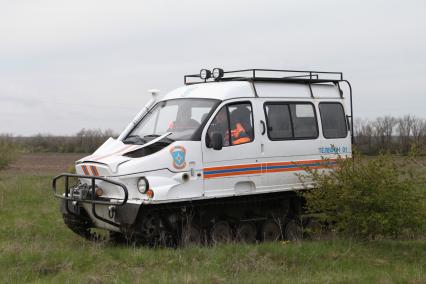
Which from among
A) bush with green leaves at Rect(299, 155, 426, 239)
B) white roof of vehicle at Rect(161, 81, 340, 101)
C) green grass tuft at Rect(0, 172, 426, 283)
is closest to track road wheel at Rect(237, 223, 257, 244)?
bush with green leaves at Rect(299, 155, 426, 239)

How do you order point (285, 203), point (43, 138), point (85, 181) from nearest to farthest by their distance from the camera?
point (85, 181) < point (285, 203) < point (43, 138)

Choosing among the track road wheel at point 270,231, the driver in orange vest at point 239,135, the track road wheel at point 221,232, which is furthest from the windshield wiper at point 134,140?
the track road wheel at point 270,231

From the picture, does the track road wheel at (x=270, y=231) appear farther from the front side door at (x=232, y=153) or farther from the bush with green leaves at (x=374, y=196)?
the bush with green leaves at (x=374, y=196)

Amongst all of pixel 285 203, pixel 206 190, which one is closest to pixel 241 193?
pixel 206 190

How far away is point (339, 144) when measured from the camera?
40.5ft

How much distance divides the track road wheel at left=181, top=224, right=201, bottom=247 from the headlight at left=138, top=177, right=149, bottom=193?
3.70 ft

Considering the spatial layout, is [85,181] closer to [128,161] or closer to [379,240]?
[128,161]

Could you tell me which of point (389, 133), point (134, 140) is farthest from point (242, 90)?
point (389, 133)

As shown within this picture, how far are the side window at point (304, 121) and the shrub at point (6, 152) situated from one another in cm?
2191

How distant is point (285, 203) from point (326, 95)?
2.42 meters

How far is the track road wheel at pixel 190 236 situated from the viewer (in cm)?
984

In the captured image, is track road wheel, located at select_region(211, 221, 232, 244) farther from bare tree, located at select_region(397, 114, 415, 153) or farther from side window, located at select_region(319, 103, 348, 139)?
bare tree, located at select_region(397, 114, 415, 153)

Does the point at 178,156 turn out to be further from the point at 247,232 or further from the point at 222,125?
the point at 247,232

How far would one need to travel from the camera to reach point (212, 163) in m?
10.0
